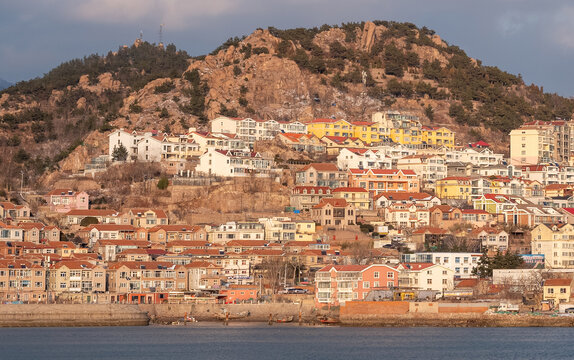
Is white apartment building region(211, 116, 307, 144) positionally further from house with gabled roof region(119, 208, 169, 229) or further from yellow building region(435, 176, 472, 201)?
house with gabled roof region(119, 208, 169, 229)

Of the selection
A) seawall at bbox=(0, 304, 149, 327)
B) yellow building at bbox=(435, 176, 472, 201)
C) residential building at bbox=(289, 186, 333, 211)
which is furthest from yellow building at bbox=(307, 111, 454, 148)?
seawall at bbox=(0, 304, 149, 327)

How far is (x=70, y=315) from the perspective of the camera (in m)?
76.3

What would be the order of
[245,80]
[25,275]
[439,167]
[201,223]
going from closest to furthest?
[25,275] < [201,223] < [439,167] < [245,80]

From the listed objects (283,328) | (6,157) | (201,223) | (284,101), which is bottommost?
(283,328)

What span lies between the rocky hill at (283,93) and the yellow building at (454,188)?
723 inches

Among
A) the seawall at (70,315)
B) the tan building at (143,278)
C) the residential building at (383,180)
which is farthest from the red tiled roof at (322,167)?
the seawall at (70,315)

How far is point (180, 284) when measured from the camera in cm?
8294

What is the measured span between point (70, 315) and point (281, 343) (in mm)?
17642

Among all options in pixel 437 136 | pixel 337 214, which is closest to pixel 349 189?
pixel 337 214

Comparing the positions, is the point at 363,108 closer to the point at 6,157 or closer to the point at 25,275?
the point at 6,157

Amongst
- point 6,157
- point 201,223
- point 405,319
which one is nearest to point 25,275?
point 201,223

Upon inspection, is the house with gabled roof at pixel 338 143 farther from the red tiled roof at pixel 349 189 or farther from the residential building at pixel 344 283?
the residential building at pixel 344 283

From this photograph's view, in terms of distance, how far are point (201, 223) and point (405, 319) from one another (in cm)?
2535

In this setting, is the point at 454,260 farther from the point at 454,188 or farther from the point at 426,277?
the point at 454,188
